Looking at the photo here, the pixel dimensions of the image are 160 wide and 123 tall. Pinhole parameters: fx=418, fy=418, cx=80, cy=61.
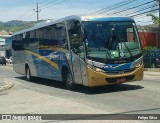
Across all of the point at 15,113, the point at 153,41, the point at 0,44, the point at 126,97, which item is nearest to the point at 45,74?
the point at 126,97

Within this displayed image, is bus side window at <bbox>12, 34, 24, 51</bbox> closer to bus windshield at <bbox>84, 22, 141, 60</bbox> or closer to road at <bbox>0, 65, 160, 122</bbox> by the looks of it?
road at <bbox>0, 65, 160, 122</bbox>

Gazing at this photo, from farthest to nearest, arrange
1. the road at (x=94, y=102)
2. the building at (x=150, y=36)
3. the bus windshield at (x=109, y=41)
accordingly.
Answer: the building at (x=150, y=36) → the bus windshield at (x=109, y=41) → the road at (x=94, y=102)

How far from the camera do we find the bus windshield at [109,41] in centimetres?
1543

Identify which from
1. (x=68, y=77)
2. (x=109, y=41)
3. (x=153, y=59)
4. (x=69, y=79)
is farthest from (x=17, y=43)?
(x=153, y=59)

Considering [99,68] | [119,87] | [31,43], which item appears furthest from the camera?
[31,43]

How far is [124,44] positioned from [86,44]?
4.89ft

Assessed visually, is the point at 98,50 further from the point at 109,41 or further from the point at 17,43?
the point at 17,43

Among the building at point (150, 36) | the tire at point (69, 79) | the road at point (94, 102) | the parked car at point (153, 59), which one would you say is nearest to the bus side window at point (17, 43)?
the tire at point (69, 79)

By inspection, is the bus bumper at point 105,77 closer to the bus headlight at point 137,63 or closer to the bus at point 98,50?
the bus at point 98,50

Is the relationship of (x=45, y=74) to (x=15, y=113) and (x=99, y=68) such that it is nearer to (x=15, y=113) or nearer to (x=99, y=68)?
(x=99, y=68)

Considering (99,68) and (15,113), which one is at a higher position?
(99,68)

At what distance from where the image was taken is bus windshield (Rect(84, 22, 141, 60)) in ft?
50.6

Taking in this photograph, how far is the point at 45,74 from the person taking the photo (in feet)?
69.9

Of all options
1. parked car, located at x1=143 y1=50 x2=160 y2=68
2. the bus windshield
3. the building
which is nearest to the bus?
the bus windshield
